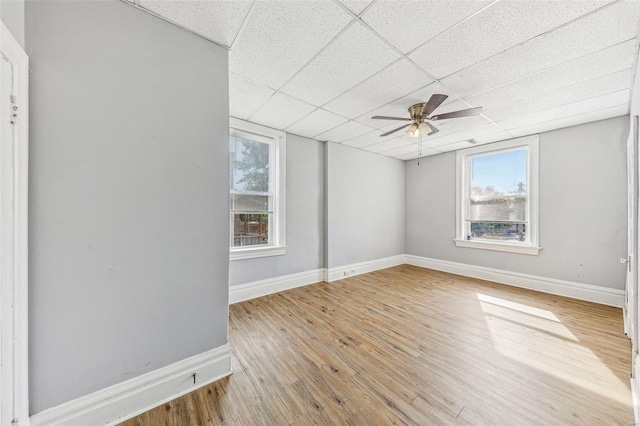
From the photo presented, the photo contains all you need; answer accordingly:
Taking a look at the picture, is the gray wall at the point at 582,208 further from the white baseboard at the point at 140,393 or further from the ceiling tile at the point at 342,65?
the white baseboard at the point at 140,393

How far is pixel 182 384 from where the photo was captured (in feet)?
5.45

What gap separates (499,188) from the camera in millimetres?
4336

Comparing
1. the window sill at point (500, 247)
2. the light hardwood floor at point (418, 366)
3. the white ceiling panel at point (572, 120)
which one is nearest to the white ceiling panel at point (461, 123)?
the white ceiling panel at point (572, 120)

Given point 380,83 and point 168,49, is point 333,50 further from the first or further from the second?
point 168,49

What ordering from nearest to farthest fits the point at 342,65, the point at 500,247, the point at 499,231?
1. the point at 342,65
2. the point at 500,247
3. the point at 499,231

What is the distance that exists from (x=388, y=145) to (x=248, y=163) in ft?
8.47

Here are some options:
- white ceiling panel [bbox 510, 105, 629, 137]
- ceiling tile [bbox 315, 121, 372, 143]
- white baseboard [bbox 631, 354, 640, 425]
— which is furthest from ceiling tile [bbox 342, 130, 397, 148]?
white baseboard [bbox 631, 354, 640, 425]

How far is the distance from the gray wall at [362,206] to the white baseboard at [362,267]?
83mm

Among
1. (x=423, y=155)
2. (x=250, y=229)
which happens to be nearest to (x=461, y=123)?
(x=423, y=155)

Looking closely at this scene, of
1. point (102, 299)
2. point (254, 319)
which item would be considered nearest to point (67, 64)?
point (102, 299)

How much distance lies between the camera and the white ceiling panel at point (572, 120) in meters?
2.96

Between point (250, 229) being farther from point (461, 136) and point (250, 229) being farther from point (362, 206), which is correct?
point (461, 136)

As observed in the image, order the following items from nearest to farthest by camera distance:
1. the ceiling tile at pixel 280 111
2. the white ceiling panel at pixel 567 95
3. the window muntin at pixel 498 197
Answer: the white ceiling panel at pixel 567 95
the ceiling tile at pixel 280 111
the window muntin at pixel 498 197

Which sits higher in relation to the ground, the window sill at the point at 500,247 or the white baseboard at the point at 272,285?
the window sill at the point at 500,247
